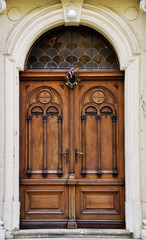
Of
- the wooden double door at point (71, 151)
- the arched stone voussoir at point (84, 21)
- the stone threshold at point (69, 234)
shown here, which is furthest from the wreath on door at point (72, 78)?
the stone threshold at point (69, 234)

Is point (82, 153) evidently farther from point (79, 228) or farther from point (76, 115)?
point (79, 228)

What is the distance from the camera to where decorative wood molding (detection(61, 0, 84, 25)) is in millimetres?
5805

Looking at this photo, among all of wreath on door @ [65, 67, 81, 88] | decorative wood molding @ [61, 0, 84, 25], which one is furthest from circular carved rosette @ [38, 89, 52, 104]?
decorative wood molding @ [61, 0, 84, 25]

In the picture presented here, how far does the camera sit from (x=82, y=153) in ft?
19.6

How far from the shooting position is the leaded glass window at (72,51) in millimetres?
6133

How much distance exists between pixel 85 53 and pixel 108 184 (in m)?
2.29

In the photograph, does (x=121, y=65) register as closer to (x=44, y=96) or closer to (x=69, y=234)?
(x=44, y=96)

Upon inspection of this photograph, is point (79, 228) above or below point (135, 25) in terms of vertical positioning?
below

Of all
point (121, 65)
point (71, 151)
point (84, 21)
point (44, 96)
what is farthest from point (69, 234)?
point (84, 21)

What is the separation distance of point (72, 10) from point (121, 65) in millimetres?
1214

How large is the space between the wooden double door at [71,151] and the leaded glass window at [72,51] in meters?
0.21

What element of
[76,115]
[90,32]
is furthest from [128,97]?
[90,32]

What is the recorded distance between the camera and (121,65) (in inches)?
231

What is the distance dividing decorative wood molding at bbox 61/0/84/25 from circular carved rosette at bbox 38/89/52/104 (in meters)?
1.24
